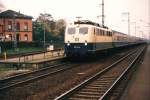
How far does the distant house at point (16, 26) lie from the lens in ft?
264

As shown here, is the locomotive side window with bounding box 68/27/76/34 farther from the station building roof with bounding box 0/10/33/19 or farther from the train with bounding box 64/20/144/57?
the station building roof with bounding box 0/10/33/19

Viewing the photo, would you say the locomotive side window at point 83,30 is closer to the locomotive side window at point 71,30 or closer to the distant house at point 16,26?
the locomotive side window at point 71,30

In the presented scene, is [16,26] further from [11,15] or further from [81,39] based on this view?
[81,39]

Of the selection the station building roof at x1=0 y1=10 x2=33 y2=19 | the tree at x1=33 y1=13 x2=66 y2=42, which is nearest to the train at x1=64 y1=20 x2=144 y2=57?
the station building roof at x1=0 y1=10 x2=33 y2=19

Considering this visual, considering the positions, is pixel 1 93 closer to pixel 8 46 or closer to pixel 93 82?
pixel 93 82

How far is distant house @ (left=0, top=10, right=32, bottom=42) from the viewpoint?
80438 millimetres

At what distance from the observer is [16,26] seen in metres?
80.4

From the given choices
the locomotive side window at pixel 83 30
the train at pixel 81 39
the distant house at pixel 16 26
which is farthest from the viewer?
the distant house at pixel 16 26

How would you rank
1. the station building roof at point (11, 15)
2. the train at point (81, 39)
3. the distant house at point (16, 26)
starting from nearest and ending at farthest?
the train at point (81, 39), the distant house at point (16, 26), the station building roof at point (11, 15)

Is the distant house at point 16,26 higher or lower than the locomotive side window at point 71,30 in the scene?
higher

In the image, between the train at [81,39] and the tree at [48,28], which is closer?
the train at [81,39]

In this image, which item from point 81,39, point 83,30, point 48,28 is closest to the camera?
point 81,39

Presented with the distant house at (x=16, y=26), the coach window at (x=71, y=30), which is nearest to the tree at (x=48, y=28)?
the distant house at (x=16, y=26)

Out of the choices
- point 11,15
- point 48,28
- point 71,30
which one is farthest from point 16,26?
point 71,30
